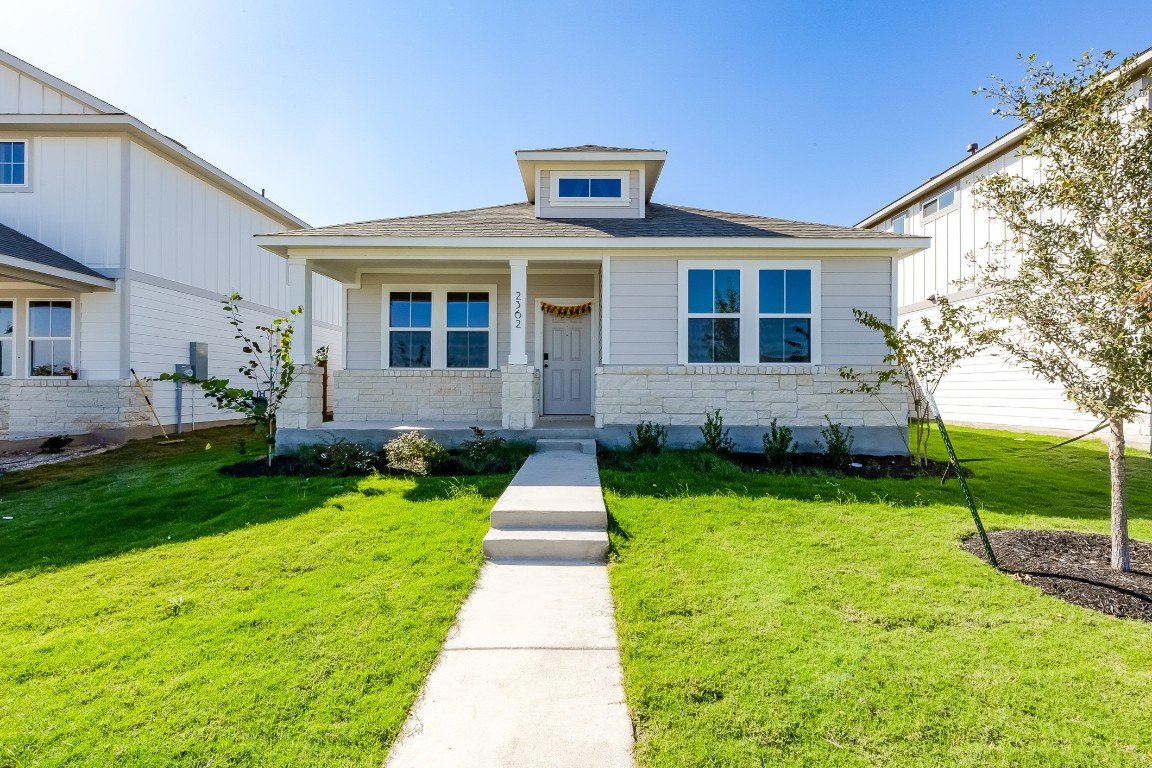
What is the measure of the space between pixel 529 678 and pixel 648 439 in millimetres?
5241

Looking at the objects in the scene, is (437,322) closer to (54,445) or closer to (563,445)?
(563,445)

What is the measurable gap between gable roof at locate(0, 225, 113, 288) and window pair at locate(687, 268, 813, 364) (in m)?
10.4

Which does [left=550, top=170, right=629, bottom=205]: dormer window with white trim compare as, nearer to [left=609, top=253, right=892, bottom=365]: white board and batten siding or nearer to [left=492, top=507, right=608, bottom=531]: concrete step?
[left=609, top=253, right=892, bottom=365]: white board and batten siding

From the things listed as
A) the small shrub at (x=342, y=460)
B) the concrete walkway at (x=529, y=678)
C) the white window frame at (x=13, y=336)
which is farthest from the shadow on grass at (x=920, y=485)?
the white window frame at (x=13, y=336)

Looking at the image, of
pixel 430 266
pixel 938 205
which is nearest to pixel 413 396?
pixel 430 266

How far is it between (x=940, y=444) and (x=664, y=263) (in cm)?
602

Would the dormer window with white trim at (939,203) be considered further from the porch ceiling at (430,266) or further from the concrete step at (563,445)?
the concrete step at (563,445)

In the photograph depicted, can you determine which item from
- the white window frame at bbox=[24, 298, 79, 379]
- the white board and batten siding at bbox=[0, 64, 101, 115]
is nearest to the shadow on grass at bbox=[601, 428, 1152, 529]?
the white window frame at bbox=[24, 298, 79, 379]

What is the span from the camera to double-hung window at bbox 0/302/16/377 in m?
10.0

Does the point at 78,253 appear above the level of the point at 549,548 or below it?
above

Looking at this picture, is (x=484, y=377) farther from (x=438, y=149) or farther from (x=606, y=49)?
(x=606, y=49)

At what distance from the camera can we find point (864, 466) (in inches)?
286

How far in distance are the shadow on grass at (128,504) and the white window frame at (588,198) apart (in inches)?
242

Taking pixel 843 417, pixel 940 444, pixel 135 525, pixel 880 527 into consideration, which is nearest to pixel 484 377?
pixel 135 525
